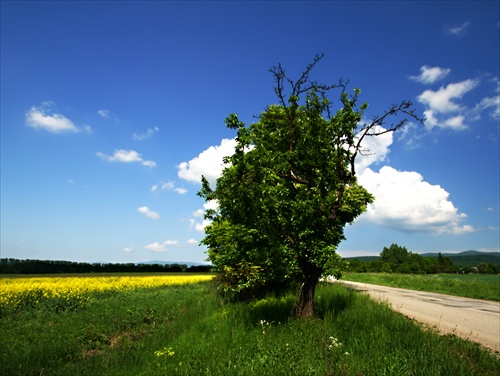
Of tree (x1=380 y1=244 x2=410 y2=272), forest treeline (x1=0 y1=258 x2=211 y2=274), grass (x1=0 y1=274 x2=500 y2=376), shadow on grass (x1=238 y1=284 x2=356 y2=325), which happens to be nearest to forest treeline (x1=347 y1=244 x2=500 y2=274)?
tree (x1=380 y1=244 x2=410 y2=272)

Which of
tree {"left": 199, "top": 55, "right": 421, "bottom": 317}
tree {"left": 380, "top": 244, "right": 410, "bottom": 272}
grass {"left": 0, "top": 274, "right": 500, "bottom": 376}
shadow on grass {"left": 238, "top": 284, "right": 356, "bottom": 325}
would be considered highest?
tree {"left": 380, "top": 244, "right": 410, "bottom": 272}

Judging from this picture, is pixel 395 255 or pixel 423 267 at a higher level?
pixel 395 255

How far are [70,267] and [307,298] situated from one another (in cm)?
7060

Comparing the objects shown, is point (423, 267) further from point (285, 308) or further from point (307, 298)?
point (307, 298)

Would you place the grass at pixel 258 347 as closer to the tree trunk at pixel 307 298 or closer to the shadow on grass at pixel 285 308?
the shadow on grass at pixel 285 308

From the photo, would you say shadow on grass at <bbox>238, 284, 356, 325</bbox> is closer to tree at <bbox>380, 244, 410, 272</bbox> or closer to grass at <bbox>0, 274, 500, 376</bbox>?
grass at <bbox>0, 274, 500, 376</bbox>

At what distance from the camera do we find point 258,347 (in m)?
7.32

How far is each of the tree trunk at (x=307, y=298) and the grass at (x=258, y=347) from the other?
1.56ft

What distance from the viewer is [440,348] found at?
283 inches

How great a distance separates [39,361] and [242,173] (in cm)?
811

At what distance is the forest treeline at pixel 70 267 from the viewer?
6006 cm

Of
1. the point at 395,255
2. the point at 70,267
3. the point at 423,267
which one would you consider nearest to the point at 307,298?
the point at 70,267

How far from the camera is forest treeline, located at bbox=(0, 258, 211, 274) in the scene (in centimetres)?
6006

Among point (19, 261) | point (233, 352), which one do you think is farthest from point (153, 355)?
point (19, 261)
